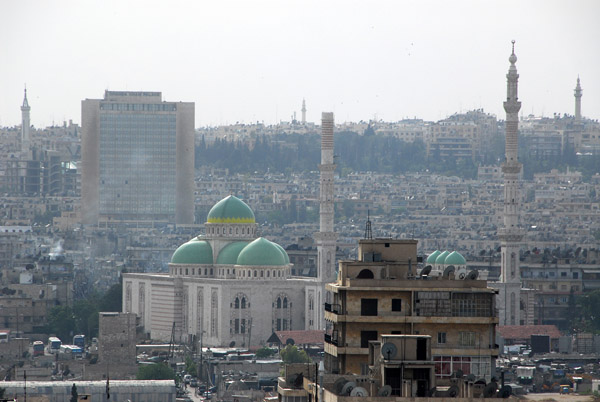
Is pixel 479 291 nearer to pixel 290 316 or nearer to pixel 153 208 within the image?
pixel 290 316

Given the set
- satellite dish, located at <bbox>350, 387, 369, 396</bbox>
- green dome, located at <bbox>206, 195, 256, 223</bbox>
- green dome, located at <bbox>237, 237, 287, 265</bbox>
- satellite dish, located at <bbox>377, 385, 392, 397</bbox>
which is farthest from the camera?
green dome, located at <bbox>206, 195, 256, 223</bbox>

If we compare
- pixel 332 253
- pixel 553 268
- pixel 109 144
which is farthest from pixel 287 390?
pixel 109 144

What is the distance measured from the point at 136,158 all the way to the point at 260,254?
86.7 meters

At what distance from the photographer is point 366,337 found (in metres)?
32.4

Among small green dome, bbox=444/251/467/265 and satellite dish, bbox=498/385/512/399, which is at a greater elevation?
satellite dish, bbox=498/385/512/399

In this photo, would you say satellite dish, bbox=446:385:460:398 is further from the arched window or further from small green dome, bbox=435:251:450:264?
small green dome, bbox=435:251:450:264

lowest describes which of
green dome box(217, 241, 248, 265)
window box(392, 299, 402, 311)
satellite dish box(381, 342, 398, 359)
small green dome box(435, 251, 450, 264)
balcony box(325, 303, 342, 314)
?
small green dome box(435, 251, 450, 264)

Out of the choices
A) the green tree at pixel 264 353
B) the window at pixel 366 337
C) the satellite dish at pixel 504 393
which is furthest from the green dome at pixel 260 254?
the satellite dish at pixel 504 393

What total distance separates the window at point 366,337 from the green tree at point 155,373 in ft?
160

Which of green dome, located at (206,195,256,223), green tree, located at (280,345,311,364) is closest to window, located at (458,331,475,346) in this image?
green tree, located at (280,345,311,364)

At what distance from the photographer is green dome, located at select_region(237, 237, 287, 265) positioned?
334ft

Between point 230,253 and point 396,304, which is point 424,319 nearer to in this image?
point 396,304

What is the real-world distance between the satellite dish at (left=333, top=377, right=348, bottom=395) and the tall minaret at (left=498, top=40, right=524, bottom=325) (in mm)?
72094

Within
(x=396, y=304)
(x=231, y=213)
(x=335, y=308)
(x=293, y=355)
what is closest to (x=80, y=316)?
(x=231, y=213)
